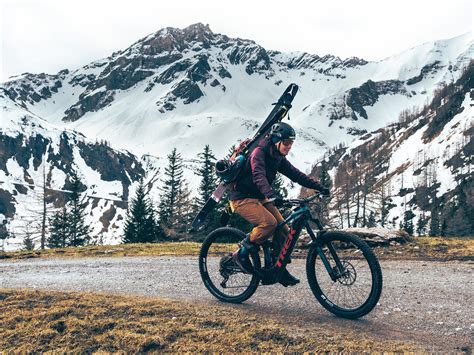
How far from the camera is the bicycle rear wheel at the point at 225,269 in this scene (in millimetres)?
7098

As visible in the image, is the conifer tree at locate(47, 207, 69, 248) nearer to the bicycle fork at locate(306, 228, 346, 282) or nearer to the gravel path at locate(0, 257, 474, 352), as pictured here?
the gravel path at locate(0, 257, 474, 352)

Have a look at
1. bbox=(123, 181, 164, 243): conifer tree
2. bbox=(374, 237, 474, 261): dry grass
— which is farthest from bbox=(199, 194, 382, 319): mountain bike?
bbox=(123, 181, 164, 243): conifer tree

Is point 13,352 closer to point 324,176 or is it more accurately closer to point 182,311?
point 182,311

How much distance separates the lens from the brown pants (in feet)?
22.0

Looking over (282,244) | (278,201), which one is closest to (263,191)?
(278,201)

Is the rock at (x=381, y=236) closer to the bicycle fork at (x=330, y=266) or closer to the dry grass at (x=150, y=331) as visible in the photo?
the bicycle fork at (x=330, y=266)

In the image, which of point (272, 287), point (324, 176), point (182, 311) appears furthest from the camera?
point (324, 176)

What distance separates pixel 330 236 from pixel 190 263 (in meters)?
7.44

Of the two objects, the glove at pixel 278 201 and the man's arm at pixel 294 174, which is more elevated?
the man's arm at pixel 294 174

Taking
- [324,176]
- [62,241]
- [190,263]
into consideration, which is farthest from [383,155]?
[190,263]

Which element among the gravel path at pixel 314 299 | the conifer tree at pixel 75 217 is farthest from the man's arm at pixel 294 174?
the conifer tree at pixel 75 217

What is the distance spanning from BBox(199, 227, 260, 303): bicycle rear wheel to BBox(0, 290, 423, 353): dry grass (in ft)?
2.12

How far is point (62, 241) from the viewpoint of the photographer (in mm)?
53594

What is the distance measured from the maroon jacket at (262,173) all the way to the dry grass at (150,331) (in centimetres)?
198
